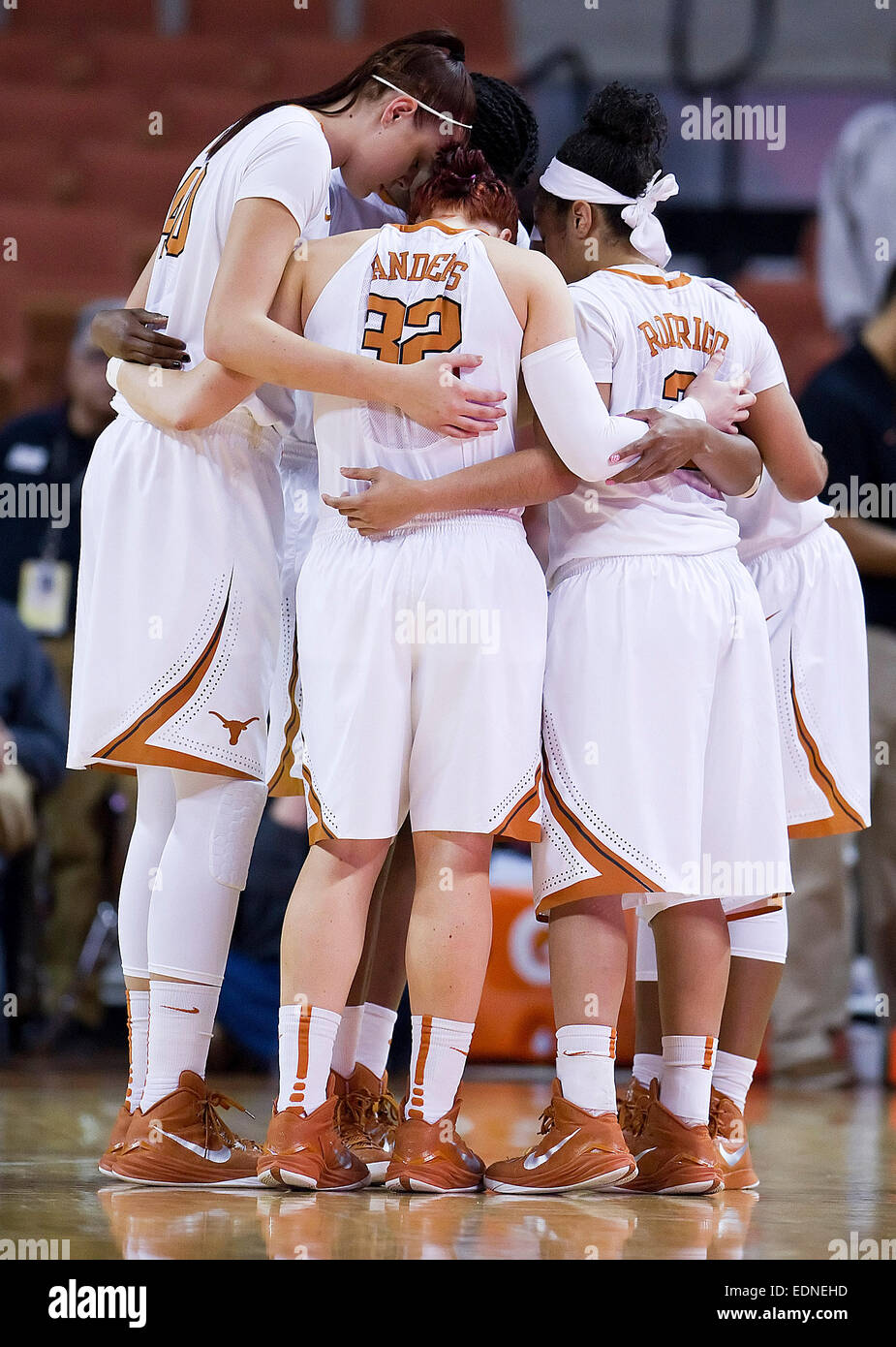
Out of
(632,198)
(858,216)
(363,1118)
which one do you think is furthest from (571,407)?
(858,216)

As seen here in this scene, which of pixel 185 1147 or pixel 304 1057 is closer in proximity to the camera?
pixel 304 1057

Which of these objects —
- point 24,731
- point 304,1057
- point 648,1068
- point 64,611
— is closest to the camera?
point 304,1057

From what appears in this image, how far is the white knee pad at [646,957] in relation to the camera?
2.74m

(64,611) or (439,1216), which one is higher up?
(64,611)

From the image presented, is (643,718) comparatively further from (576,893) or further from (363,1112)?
(363,1112)

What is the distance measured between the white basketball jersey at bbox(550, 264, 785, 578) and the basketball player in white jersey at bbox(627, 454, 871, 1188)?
0.60ft

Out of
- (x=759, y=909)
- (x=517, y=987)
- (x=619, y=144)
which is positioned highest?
(x=619, y=144)

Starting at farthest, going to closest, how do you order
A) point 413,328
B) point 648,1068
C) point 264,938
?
point 264,938 → point 648,1068 → point 413,328

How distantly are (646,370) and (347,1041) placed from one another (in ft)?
3.76

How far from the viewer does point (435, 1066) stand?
88.7 inches
